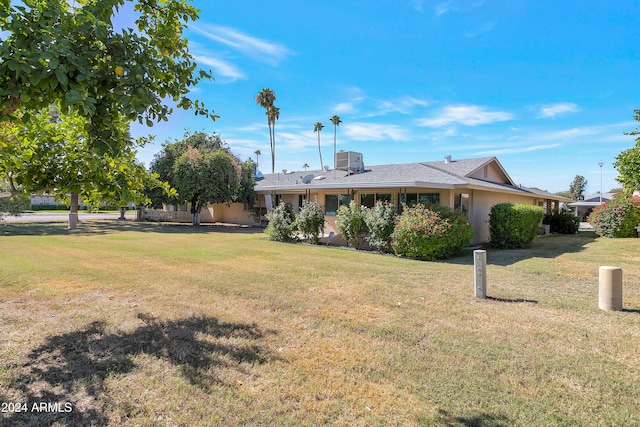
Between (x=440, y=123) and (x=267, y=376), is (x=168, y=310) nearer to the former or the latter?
(x=267, y=376)

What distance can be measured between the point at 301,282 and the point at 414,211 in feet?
18.8

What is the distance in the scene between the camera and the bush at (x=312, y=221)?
593 inches

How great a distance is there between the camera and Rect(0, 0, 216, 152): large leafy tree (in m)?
2.51

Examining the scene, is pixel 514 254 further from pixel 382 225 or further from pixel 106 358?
pixel 106 358

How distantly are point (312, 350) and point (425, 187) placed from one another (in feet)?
33.0

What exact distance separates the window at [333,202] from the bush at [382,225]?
12.8 ft

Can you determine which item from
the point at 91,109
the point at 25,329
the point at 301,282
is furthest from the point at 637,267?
the point at 25,329

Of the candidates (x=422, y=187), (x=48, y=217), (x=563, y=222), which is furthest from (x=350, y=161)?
(x=48, y=217)

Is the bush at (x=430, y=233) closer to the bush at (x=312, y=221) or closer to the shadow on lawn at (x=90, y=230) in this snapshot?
the bush at (x=312, y=221)

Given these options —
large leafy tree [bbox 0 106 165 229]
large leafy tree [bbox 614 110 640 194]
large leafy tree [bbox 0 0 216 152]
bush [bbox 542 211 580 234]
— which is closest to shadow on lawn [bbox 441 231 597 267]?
large leafy tree [bbox 614 110 640 194]

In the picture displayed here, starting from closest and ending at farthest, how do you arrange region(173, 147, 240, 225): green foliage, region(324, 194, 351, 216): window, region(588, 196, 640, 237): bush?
1. region(324, 194, 351, 216): window
2. region(588, 196, 640, 237): bush
3. region(173, 147, 240, 225): green foliage

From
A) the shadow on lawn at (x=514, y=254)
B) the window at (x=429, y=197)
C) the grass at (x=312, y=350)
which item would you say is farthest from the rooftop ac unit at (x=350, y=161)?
the grass at (x=312, y=350)

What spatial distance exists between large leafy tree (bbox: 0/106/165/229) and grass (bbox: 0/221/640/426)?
6.20 ft

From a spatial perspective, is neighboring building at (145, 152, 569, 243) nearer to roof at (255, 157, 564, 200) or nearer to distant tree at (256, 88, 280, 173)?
roof at (255, 157, 564, 200)
